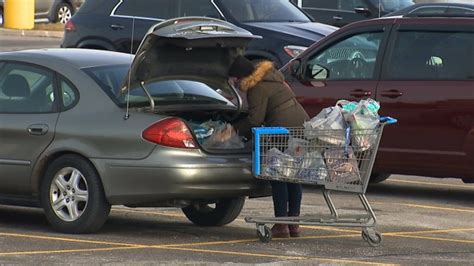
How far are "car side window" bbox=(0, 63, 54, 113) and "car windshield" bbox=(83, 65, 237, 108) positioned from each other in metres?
0.38

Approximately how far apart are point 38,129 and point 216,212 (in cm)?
166

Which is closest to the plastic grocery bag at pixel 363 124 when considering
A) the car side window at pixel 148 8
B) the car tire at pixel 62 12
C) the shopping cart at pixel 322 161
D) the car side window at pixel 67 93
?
the shopping cart at pixel 322 161

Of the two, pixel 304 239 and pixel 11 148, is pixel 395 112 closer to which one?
pixel 304 239

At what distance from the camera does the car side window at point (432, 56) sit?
36.8 feet

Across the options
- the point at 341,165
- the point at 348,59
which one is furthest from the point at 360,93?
the point at 341,165

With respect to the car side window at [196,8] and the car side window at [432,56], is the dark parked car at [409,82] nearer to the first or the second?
the car side window at [432,56]

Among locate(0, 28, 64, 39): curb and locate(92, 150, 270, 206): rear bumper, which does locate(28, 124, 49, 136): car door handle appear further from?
locate(0, 28, 64, 39): curb

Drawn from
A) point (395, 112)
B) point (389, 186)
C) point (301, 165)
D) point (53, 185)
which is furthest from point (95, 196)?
point (389, 186)

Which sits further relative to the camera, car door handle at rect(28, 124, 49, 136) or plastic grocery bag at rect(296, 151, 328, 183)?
car door handle at rect(28, 124, 49, 136)

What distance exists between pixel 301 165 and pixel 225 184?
1.96 feet

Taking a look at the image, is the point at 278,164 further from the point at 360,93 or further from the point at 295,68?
the point at 295,68

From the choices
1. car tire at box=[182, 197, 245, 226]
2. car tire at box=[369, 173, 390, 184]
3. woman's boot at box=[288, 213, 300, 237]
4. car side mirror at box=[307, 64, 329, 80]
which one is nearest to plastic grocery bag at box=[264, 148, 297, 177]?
woman's boot at box=[288, 213, 300, 237]

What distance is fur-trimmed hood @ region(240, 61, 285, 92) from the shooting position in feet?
29.5

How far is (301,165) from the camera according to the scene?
28.3 feet
